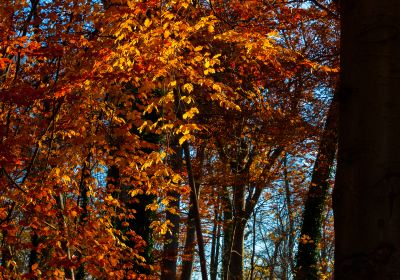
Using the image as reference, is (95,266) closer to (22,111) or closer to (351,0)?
(22,111)

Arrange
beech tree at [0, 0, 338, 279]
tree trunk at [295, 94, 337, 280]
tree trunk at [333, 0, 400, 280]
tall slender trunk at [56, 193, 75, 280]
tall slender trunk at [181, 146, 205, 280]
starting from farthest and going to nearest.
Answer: tall slender trunk at [181, 146, 205, 280]
tree trunk at [295, 94, 337, 280]
tall slender trunk at [56, 193, 75, 280]
beech tree at [0, 0, 338, 279]
tree trunk at [333, 0, 400, 280]

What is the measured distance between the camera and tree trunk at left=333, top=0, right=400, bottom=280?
4.24 ft

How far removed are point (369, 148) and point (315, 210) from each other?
1159 centimetres

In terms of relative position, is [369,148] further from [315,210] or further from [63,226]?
[315,210]

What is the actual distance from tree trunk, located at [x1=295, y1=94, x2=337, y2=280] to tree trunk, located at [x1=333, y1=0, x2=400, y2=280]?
10.3 meters

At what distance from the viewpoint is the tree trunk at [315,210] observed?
1170 cm

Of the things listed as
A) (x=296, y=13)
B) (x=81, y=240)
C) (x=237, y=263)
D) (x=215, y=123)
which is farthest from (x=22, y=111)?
(x=237, y=263)

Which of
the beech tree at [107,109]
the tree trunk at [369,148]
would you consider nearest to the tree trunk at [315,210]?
the beech tree at [107,109]

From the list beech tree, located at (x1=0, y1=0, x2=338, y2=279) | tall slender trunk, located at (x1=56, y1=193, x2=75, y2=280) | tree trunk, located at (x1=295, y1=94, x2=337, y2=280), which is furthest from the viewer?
tree trunk, located at (x1=295, y1=94, x2=337, y2=280)

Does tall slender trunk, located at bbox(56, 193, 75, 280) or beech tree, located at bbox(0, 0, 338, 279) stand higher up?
beech tree, located at bbox(0, 0, 338, 279)

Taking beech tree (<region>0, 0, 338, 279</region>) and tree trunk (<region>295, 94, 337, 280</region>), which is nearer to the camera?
beech tree (<region>0, 0, 338, 279</region>)

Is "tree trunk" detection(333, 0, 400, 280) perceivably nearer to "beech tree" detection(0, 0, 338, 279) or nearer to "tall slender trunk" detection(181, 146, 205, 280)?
"beech tree" detection(0, 0, 338, 279)

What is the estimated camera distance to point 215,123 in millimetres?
11297

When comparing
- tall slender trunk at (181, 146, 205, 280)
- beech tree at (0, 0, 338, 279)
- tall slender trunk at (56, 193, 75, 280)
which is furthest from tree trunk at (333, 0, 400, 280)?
tall slender trunk at (181, 146, 205, 280)
